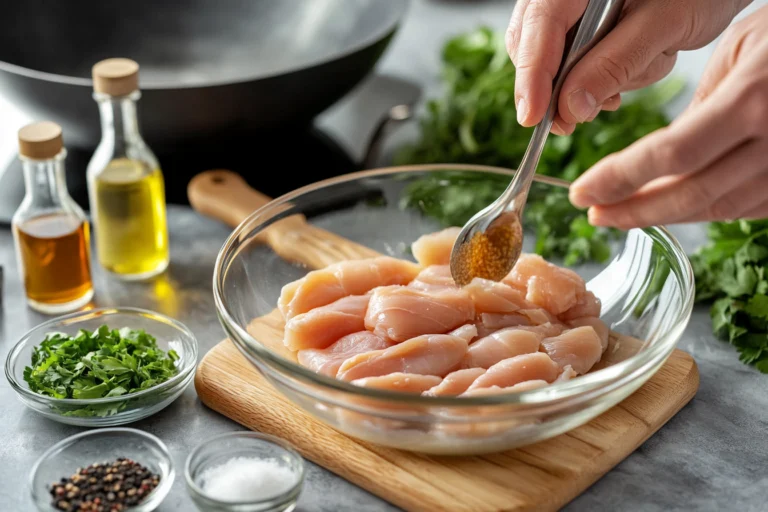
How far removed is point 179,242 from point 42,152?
561mm

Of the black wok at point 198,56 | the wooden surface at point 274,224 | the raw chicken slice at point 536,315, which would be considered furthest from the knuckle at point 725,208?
the black wok at point 198,56

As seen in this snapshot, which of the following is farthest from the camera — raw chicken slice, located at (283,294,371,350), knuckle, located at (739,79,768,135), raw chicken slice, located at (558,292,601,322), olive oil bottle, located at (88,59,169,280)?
olive oil bottle, located at (88,59,169,280)

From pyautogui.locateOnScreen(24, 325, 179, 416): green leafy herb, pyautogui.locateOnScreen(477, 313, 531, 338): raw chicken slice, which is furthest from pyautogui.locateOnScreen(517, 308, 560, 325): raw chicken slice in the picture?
pyautogui.locateOnScreen(24, 325, 179, 416): green leafy herb

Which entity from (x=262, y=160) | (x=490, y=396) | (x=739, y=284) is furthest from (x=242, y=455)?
(x=262, y=160)

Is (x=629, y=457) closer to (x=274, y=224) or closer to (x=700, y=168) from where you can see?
(x=700, y=168)

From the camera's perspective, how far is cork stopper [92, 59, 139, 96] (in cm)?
204

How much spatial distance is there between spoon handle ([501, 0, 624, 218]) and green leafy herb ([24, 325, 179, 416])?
81 cm

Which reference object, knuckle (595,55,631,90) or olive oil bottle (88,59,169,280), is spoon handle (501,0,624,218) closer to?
knuckle (595,55,631,90)

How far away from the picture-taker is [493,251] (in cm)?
179

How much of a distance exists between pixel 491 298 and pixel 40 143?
99 centimetres

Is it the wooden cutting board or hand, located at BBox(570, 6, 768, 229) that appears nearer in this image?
hand, located at BBox(570, 6, 768, 229)

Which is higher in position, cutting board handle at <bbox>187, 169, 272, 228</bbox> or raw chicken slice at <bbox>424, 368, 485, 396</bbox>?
raw chicken slice at <bbox>424, 368, 485, 396</bbox>

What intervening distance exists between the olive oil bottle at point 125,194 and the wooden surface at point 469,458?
518 mm

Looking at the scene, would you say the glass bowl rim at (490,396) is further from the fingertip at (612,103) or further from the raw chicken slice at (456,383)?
the fingertip at (612,103)
